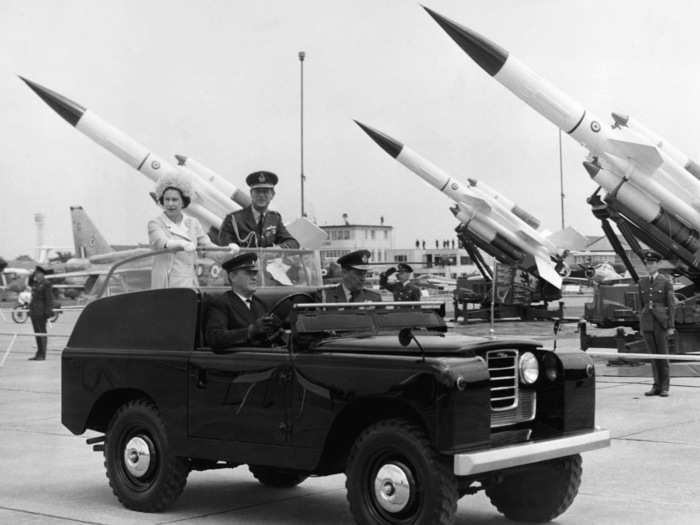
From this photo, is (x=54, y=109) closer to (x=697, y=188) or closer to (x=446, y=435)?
(x=697, y=188)

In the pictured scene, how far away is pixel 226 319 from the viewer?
6875 millimetres

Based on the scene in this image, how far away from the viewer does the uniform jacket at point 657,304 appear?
1434cm

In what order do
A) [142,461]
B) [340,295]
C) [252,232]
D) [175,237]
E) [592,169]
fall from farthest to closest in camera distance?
[592,169]
[252,232]
[175,237]
[340,295]
[142,461]

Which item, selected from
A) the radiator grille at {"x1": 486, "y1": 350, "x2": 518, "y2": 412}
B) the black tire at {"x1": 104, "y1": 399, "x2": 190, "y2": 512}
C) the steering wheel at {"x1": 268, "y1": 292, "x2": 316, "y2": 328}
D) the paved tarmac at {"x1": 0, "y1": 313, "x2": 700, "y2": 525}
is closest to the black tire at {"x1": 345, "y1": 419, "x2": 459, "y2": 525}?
the radiator grille at {"x1": 486, "y1": 350, "x2": 518, "y2": 412}

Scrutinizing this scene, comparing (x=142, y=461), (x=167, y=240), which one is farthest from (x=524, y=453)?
(x=167, y=240)

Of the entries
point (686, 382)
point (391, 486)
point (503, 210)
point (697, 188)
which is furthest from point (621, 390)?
point (503, 210)

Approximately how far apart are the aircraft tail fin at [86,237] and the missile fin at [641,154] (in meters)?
36.6

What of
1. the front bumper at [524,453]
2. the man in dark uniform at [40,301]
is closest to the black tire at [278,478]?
the front bumper at [524,453]

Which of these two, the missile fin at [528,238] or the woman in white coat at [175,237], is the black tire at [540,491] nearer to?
the woman in white coat at [175,237]

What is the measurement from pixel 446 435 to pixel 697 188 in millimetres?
20935

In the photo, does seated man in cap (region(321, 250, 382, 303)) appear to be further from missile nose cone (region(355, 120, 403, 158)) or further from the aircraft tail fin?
the aircraft tail fin

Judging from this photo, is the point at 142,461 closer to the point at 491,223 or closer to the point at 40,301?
the point at 40,301

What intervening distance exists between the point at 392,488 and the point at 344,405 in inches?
20.7

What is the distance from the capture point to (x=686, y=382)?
52.1 feet
